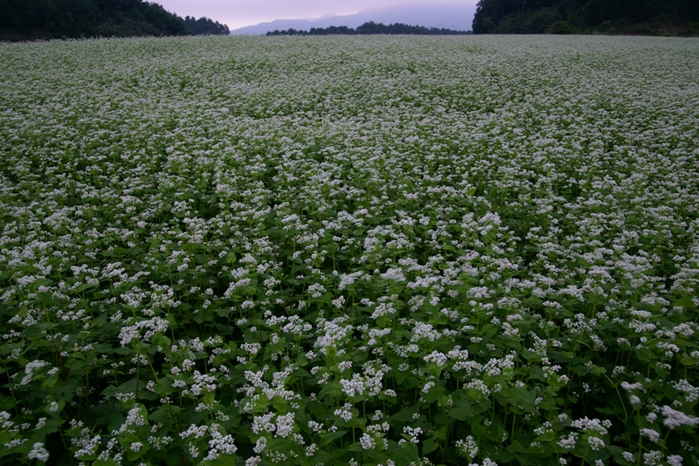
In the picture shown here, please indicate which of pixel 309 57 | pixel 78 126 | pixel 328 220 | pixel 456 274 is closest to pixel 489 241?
pixel 456 274

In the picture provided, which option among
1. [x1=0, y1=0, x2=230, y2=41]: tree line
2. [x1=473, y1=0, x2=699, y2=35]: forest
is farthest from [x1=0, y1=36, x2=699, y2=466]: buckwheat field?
[x1=473, y1=0, x2=699, y2=35]: forest

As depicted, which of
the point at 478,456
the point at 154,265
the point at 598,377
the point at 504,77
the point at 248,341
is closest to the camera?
the point at 478,456

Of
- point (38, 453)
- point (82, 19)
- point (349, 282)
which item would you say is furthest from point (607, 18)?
point (38, 453)

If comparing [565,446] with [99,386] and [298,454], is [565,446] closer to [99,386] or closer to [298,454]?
[298,454]

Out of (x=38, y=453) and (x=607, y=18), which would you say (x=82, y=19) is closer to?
(x=38, y=453)

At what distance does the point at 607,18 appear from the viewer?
5341cm

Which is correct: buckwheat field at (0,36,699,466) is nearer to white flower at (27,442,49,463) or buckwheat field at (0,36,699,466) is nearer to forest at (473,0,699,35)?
white flower at (27,442,49,463)

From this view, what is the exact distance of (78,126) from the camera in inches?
387

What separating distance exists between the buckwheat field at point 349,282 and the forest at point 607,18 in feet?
156

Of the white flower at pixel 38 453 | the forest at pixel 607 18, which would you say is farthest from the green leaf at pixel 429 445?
the forest at pixel 607 18

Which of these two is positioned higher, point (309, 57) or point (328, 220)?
point (309, 57)

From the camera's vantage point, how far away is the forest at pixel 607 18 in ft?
154

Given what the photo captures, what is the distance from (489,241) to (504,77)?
45.3 ft

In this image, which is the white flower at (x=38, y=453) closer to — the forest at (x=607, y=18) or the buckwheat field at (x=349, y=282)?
the buckwheat field at (x=349, y=282)
